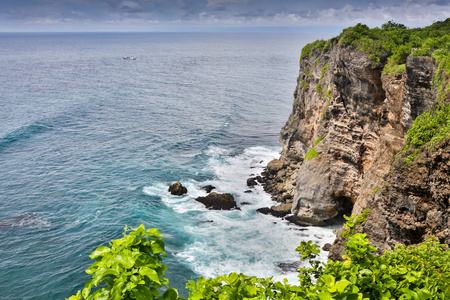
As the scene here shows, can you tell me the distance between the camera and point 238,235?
42125mm

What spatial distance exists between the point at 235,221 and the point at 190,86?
82.8 m

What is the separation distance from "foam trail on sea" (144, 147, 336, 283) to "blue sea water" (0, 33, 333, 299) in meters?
0.13

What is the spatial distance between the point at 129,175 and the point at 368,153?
120ft

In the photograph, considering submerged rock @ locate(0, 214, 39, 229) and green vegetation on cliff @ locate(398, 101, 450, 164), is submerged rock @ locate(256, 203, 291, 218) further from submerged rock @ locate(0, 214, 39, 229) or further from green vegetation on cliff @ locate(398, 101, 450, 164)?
submerged rock @ locate(0, 214, 39, 229)

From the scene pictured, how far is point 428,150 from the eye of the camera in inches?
874

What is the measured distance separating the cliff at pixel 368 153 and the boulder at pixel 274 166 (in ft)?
2.65

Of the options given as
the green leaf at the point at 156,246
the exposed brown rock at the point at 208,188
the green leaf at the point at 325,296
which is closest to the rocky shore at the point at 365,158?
the exposed brown rock at the point at 208,188

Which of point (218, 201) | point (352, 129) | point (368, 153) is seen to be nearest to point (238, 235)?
point (218, 201)

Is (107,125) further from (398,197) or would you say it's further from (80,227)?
(398,197)

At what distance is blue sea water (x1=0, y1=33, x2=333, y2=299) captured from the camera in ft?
123

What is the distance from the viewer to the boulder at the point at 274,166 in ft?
193

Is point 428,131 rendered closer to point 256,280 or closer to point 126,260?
point 256,280

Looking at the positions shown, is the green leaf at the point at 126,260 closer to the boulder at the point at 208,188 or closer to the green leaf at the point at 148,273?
the green leaf at the point at 148,273

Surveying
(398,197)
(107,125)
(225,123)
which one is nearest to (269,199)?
(398,197)
